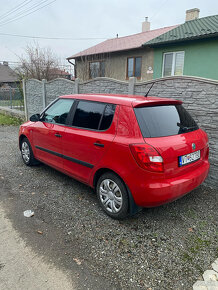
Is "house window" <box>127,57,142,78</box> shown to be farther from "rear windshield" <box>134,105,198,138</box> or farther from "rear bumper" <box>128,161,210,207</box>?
"rear bumper" <box>128,161,210,207</box>

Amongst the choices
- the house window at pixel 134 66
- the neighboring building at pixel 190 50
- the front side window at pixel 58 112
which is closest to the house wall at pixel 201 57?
the neighboring building at pixel 190 50

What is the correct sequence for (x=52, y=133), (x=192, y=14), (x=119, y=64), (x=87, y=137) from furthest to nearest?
(x=119, y=64) < (x=192, y=14) < (x=52, y=133) < (x=87, y=137)

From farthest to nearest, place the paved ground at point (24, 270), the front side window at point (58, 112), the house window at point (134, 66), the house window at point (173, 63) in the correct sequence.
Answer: the house window at point (134, 66) < the house window at point (173, 63) < the front side window at point (58, 112) < the paved ground at point (24, 270)

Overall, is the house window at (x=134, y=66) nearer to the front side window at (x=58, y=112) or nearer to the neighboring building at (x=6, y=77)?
the front side window at (x=58, y=112)

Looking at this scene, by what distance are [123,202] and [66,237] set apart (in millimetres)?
833

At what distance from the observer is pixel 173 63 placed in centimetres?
1206

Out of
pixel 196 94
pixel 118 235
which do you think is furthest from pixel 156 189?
pixel 196 94

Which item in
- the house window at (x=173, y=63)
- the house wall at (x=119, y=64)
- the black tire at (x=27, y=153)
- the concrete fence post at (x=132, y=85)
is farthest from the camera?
the house wall at (x=119, y=64)

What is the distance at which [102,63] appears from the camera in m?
17.2

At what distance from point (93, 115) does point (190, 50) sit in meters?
9.90

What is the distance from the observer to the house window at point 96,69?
51.3 ft

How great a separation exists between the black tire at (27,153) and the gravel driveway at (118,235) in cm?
89

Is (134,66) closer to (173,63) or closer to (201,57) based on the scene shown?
(173,63)

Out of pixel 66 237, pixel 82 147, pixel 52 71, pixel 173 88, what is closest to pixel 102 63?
pixel 52 71
